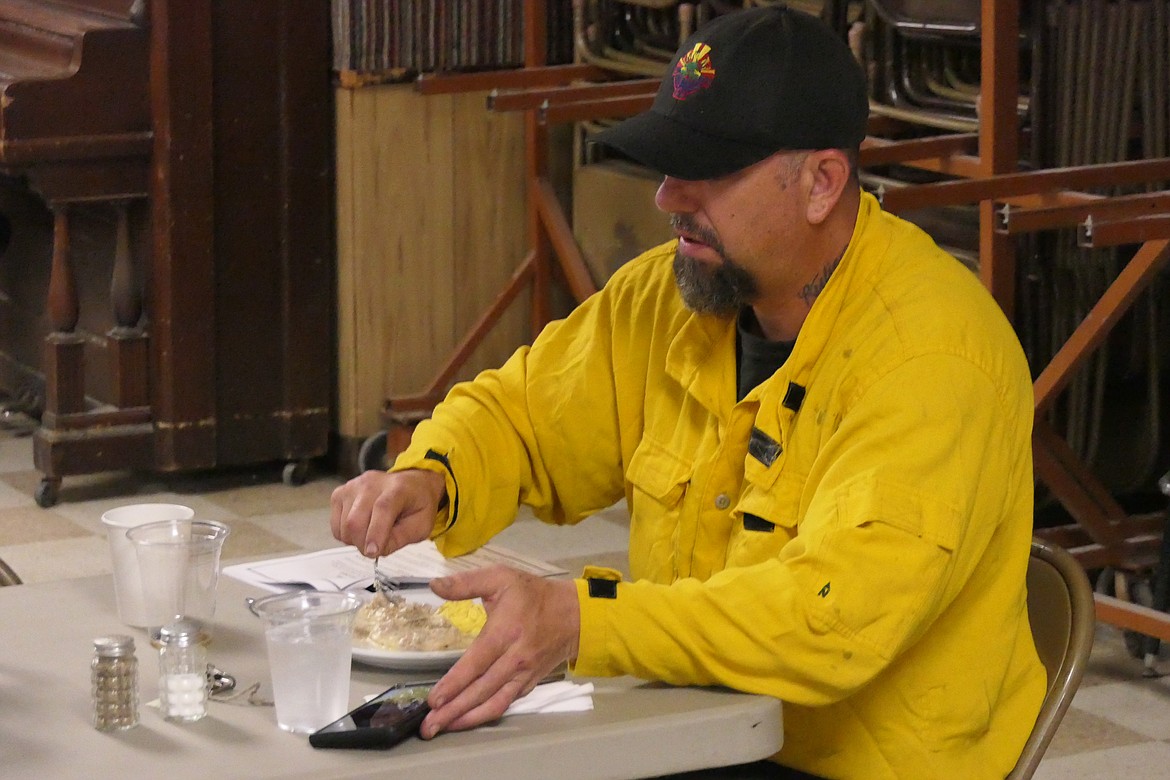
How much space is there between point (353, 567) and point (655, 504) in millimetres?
318

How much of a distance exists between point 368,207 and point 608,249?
2.21 feet

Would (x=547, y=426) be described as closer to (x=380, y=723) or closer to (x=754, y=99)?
(x=754, y=99)

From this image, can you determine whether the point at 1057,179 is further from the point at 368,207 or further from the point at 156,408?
the point at 156,408

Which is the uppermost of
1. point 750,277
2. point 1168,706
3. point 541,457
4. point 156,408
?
point 750,277

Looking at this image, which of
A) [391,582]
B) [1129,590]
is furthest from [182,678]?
[1129,590]

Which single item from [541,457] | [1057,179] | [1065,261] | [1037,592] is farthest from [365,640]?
[1065,261]

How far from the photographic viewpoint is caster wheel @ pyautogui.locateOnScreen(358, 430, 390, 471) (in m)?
4.57

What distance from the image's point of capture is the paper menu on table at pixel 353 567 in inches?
70.9

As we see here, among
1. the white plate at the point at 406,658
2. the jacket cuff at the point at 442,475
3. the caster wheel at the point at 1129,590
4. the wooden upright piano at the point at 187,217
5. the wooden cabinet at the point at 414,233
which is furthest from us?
the wooden cabinet at the point at 414,233

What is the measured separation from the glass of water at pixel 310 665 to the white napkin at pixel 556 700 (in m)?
0.14

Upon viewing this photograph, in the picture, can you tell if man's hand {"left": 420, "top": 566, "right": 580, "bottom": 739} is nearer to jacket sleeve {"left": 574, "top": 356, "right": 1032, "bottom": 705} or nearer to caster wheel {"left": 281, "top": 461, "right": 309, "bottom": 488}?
jacket sleeve {"left": 574, "top": 356, "right": 1032, "bottom": 705}

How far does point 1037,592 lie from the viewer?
1.76 metres

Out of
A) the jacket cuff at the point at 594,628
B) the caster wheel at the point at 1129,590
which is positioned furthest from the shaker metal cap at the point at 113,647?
the caster wheel at the point at 1129,590

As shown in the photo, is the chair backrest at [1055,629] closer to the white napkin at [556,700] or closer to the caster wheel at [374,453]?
the white napkin at [556,700]
